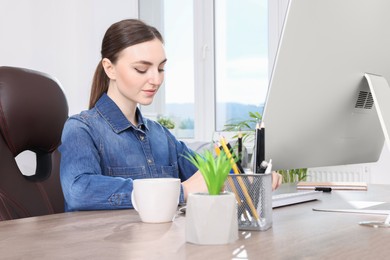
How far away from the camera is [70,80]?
448cm

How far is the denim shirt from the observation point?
4.31 feet

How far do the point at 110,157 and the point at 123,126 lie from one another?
101mm

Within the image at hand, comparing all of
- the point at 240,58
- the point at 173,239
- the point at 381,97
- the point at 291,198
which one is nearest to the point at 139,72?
the point at 291,198

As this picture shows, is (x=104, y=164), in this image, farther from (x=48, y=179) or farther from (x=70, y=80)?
(x=70, y=80)

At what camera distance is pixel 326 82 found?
120 cm

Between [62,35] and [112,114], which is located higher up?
[62,35]

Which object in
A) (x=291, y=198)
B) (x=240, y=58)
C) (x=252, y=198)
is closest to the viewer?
(x=252, y=198)

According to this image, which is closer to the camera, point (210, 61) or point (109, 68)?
point (109, 68)

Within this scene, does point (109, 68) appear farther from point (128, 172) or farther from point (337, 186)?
point (337, 186)

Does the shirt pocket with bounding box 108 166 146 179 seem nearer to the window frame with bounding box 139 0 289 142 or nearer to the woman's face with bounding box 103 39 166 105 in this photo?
the woman's face with bounding box 103 39 166 105

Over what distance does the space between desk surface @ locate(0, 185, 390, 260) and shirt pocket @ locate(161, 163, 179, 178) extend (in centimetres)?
46

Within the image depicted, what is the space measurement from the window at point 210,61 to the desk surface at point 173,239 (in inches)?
126

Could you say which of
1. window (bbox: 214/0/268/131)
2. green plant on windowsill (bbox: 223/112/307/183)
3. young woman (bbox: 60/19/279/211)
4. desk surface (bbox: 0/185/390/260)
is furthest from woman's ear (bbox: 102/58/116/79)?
window (bbox: 214/0/268/131)

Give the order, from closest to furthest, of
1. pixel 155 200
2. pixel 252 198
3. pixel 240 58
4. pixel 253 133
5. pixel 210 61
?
pixel 252 198 → pixel 155 200 → pixel 253 133 → pixel 240 58 → pixel 210 61
